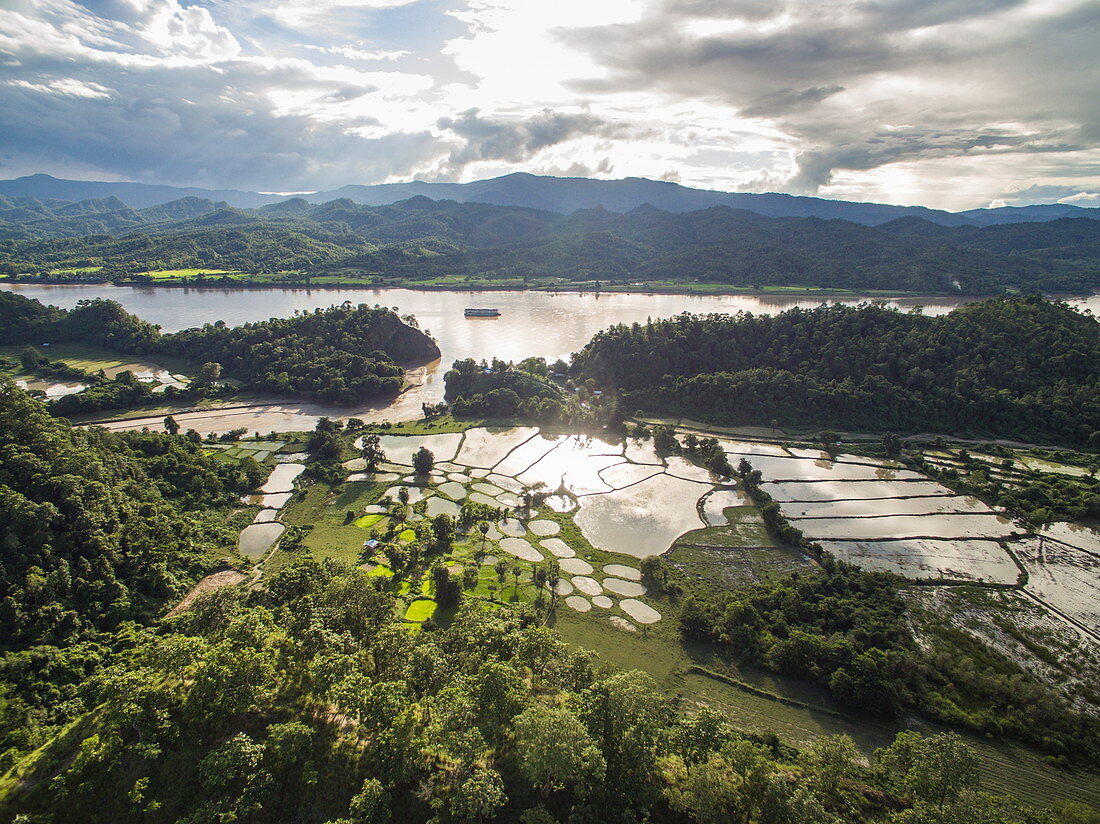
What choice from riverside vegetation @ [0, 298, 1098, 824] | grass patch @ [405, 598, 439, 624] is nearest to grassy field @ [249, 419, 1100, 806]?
grass patch @ [405, 598, 439, 624]

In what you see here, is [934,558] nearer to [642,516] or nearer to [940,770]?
[642,516]

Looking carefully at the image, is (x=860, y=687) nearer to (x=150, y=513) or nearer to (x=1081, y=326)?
(x=150, y=513)

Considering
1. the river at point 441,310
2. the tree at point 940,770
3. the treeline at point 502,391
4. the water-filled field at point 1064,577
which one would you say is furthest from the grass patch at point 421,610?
the water-filled field at point 1064,577

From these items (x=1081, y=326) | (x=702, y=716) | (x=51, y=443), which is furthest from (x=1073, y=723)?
(x=1081, y=326)

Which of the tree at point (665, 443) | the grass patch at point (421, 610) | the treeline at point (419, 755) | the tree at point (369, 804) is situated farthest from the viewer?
the tree at point (665, 443)

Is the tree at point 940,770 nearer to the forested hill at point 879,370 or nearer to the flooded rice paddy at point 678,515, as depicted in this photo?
the flooded rice paddy at point 678,515

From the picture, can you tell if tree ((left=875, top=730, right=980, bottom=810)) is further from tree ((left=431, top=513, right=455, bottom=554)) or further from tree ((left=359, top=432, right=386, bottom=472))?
tree ((left=359, top=432, right=386, bottom=472))
